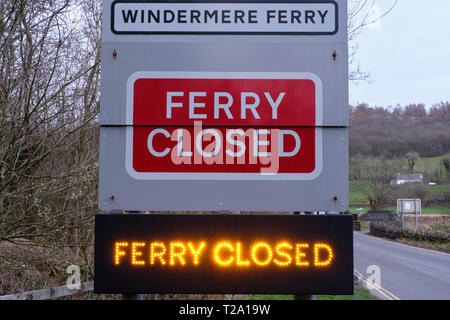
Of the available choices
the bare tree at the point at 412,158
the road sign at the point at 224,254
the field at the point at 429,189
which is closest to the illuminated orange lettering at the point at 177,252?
the road sign at the point at 224,254

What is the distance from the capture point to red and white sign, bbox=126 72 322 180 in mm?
2275

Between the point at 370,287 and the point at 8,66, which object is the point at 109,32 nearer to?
the point at 8,66

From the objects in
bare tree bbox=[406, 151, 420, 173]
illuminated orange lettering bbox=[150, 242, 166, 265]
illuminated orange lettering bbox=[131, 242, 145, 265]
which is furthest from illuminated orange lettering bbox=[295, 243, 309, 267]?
bare tree bbox=[406, 151, 420, 173]

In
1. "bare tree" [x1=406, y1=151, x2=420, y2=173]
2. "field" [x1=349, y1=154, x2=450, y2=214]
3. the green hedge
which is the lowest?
the green hedge

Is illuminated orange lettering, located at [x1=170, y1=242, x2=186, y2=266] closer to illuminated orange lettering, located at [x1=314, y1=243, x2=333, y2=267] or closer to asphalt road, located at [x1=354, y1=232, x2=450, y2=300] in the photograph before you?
illuminated orange lettering, located at [x1=314, y1=243, x2=333, y2=267]

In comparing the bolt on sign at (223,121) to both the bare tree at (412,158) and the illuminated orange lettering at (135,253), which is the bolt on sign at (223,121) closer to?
the illuminated orange lettering at (135,253)

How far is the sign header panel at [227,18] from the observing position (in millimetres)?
2381

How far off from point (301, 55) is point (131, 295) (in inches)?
64.6

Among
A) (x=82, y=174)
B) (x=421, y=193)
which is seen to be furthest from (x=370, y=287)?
(x=421, y=193)

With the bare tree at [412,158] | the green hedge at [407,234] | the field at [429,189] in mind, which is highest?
the bare tree at [412,158]

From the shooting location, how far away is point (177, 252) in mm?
2184

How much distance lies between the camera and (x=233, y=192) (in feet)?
7.50

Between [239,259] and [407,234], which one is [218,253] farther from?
[407,234]

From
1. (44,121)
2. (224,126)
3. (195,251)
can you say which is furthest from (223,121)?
(44,121)
